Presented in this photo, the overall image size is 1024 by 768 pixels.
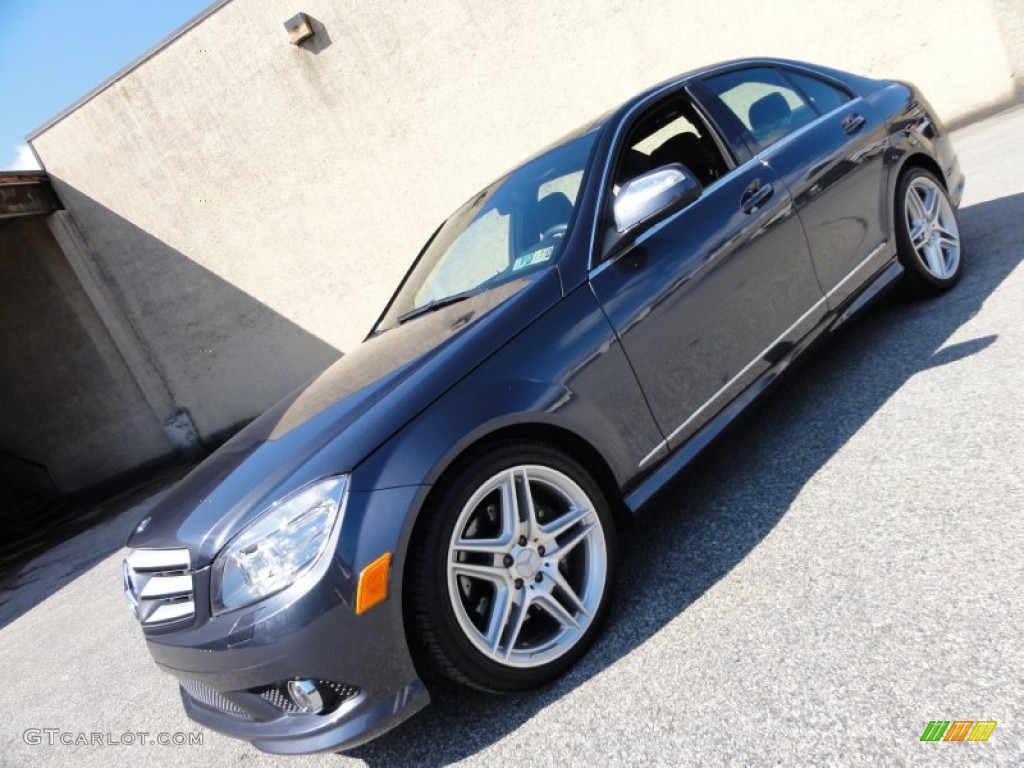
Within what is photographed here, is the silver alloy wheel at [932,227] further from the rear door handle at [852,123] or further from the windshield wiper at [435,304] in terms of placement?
the windshield wiper at [435,304]

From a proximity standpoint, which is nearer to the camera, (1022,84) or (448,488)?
(448,488)

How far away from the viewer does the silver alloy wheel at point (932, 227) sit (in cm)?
386

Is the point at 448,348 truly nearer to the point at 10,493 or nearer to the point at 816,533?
the point at 816,533

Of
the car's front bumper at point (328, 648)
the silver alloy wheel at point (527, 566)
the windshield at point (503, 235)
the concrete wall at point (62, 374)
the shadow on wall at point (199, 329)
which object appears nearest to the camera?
the car's front bumper at point (328, 648)

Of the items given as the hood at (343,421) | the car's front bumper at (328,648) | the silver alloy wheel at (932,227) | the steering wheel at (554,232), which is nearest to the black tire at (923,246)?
the silver alloy wheel at (932,227)

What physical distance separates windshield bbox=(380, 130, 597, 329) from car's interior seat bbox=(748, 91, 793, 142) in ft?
2.81

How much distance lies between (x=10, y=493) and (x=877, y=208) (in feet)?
38.0

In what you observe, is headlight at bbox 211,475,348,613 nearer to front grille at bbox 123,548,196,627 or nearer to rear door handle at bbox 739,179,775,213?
front grille at bbox 123,548,196,627

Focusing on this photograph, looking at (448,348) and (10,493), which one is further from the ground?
(448,348)

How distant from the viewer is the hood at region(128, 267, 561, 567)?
2.04 metres

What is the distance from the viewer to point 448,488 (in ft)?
6.75

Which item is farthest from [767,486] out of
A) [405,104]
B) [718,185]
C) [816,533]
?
[405,104]

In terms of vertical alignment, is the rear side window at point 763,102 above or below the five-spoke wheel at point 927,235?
above

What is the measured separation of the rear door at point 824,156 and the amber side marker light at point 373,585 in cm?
232
